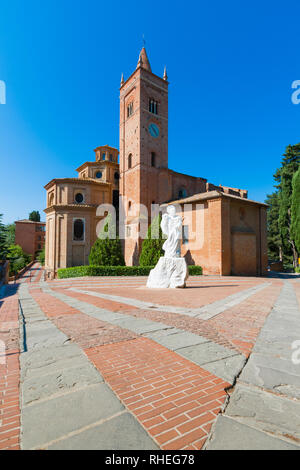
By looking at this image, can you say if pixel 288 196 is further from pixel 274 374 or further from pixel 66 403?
pixel 66 403

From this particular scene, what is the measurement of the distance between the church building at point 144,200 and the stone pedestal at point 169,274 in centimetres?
982

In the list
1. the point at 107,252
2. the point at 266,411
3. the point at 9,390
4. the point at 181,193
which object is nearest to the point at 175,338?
the point at 266,411

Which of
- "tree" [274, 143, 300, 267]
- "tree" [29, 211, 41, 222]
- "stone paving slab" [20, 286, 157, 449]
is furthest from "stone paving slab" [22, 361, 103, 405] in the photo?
"tree" [29, 211, 41, 222]

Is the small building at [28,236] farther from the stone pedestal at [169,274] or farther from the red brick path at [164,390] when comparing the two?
the red brick path at [164,390]

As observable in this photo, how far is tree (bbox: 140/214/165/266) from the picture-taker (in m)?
20.1

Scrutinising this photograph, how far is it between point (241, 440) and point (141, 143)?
2678 centimetres

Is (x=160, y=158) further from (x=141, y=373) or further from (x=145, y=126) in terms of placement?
(x=141, y=373)

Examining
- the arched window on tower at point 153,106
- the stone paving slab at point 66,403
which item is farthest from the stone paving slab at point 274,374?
the arched window on tower at point 153,106

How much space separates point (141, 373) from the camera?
2.55 m

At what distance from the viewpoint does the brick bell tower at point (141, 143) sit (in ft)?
83.0

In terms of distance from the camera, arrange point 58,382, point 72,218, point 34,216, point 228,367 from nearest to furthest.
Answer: point 58,382
point 228,367
point 72,218
point 34,216

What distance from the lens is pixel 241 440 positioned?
158 cm

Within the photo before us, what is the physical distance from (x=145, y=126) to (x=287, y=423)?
28203 mm

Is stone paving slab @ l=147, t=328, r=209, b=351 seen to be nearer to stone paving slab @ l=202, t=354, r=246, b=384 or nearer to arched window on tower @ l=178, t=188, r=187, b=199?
stone paving slab @ l=202, t=354, r=246, b=384
